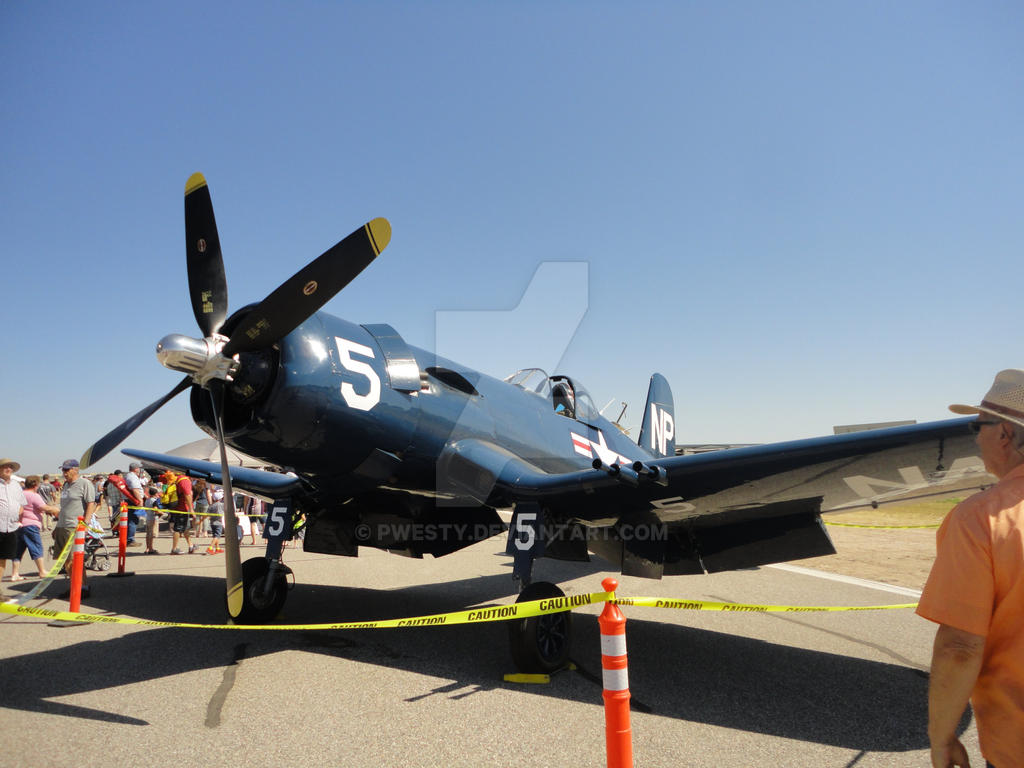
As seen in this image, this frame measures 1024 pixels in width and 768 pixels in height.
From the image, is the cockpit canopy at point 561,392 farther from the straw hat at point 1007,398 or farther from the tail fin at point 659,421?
the straw hat at point 1007,398

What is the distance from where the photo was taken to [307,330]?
4734mm

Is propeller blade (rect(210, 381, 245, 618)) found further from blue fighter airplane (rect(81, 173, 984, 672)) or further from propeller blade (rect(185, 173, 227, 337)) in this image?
propeller blade (rect(185, 173, 227, 337))

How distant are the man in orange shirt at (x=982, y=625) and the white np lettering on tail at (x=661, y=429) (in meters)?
9.78

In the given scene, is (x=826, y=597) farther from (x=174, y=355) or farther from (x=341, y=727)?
(x=174, y=355)

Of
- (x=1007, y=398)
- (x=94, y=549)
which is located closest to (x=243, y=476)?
(x=94, y=549)

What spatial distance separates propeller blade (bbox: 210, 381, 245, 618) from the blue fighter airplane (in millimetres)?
16

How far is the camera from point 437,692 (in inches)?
167

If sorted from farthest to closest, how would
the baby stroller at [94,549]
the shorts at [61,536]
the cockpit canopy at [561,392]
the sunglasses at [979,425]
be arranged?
1. the baby stroller at [94,549]
2. the shorts at [61,536]
3. the cockpit canopy at [561,392]
4. the sunglasses at [979,425]

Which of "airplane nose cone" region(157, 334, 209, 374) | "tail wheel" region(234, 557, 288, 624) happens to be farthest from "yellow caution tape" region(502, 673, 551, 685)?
"airplane nose cone" region(157, 334, 209, 374)

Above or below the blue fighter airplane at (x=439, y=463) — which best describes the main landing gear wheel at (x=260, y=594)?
below

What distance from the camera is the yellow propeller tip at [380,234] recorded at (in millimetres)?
4516

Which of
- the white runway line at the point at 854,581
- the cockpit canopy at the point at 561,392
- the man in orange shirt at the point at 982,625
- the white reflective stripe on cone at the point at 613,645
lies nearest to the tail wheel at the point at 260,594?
the cockpit canopy at the point at 561,392

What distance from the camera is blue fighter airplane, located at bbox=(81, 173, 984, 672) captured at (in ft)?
14.6

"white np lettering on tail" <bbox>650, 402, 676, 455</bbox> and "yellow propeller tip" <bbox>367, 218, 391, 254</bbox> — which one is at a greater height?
"yellow propeller tip" <bbox>367, 218, 391, 254</bbox>
